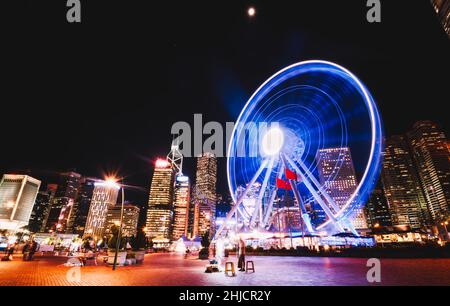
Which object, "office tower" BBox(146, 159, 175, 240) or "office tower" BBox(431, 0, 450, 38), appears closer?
"office tower" BBox(431, 0, 450, 38)

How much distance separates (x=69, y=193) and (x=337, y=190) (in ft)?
641

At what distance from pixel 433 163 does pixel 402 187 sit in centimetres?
2535

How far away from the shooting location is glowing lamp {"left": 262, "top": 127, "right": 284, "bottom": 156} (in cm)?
3852

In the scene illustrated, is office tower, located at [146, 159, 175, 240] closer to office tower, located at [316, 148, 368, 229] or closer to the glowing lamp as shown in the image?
office tower, located at [316, 148, 368, 229]

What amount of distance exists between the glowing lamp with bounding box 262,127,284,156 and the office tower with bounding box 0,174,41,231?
105 metres

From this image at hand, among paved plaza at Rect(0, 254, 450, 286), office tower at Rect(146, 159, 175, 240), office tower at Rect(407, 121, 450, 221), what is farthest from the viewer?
office tower at Rect(146, 159, 175, 240)

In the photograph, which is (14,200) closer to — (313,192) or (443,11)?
(313,192)

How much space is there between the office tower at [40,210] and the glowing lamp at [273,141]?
157906 mm

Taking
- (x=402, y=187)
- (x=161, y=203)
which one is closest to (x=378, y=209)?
(x=402, y=187)

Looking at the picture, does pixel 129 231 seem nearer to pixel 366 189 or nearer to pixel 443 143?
pixel 366 189

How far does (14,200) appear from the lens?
94.4 m

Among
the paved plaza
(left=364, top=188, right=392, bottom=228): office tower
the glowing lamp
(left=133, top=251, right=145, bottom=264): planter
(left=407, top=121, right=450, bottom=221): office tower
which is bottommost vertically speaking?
the paved plaza

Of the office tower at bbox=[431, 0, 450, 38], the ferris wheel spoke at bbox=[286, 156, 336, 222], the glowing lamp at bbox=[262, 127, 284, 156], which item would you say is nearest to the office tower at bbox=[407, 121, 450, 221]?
the ferris wheel spoke at bbox=[286, 156, 336, 222]

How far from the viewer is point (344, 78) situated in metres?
29.2
